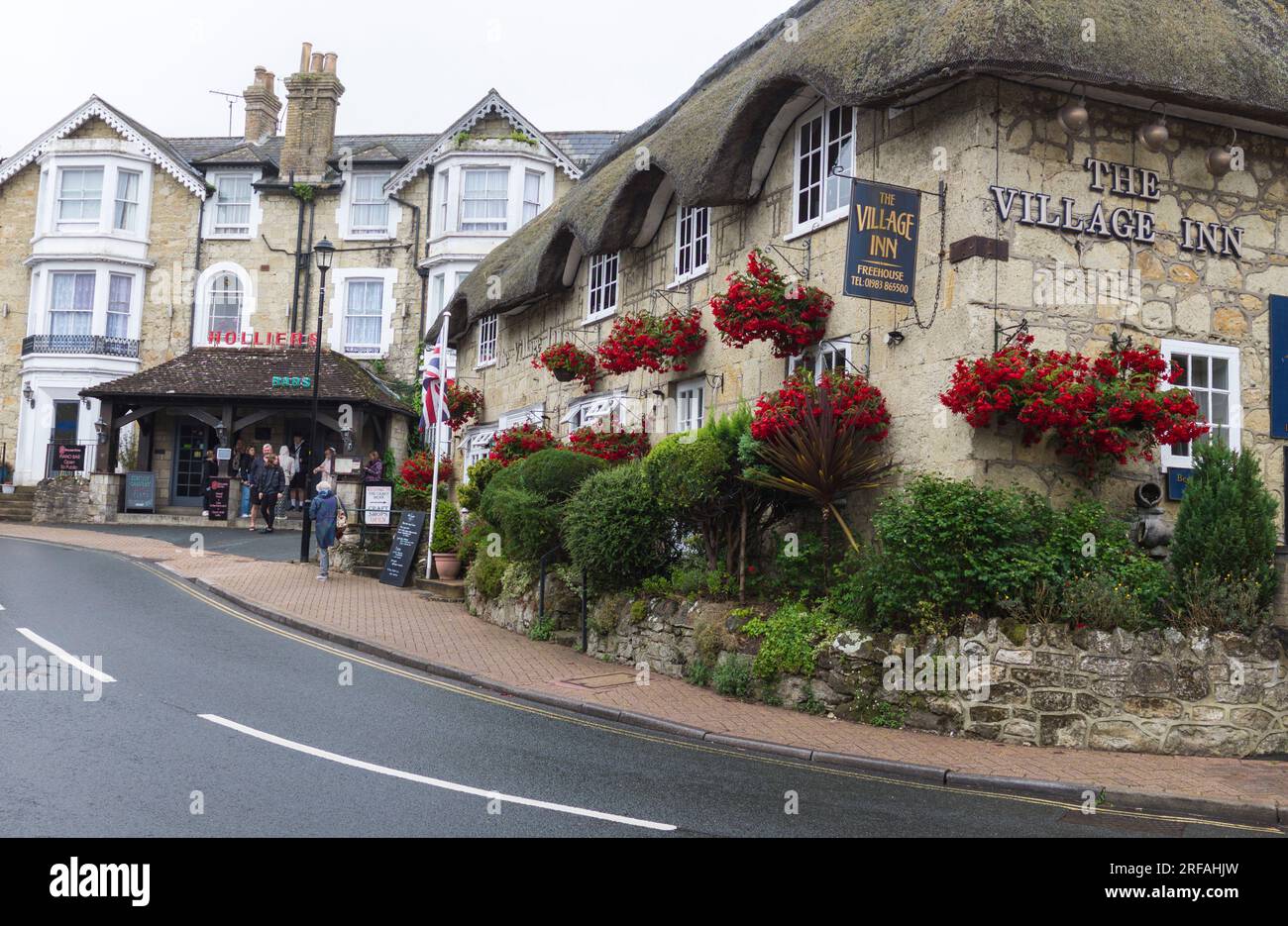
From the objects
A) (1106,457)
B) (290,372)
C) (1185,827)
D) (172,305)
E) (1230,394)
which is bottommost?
(1185,827)

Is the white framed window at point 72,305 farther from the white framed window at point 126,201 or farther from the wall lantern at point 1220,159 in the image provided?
the wall lantern at point 1220,159

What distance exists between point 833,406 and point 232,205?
29.0m

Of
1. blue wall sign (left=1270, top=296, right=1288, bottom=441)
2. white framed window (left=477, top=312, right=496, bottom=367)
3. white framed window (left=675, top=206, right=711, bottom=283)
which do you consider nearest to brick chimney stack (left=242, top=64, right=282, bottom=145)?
white framed window (left=477, top=312, right=496, bottom=367)

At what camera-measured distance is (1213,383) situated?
11.2 metres

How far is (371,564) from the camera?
18.8m

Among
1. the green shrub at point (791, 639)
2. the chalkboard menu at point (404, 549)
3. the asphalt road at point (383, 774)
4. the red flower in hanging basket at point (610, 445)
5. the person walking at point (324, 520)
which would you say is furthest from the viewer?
the person walking at point (324, 520)

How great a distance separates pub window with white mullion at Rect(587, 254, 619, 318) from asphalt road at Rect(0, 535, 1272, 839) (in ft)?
29.2

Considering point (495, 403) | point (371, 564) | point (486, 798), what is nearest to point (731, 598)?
point (486, 798)

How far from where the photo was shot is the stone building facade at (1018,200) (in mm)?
10023

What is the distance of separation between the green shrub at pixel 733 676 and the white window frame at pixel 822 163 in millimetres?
5136

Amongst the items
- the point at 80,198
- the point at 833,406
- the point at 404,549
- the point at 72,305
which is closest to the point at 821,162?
the point at 833,406

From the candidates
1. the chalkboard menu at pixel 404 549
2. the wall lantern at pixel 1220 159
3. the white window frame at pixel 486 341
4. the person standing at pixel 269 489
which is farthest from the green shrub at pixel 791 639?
the person standing at pixel 269 489
